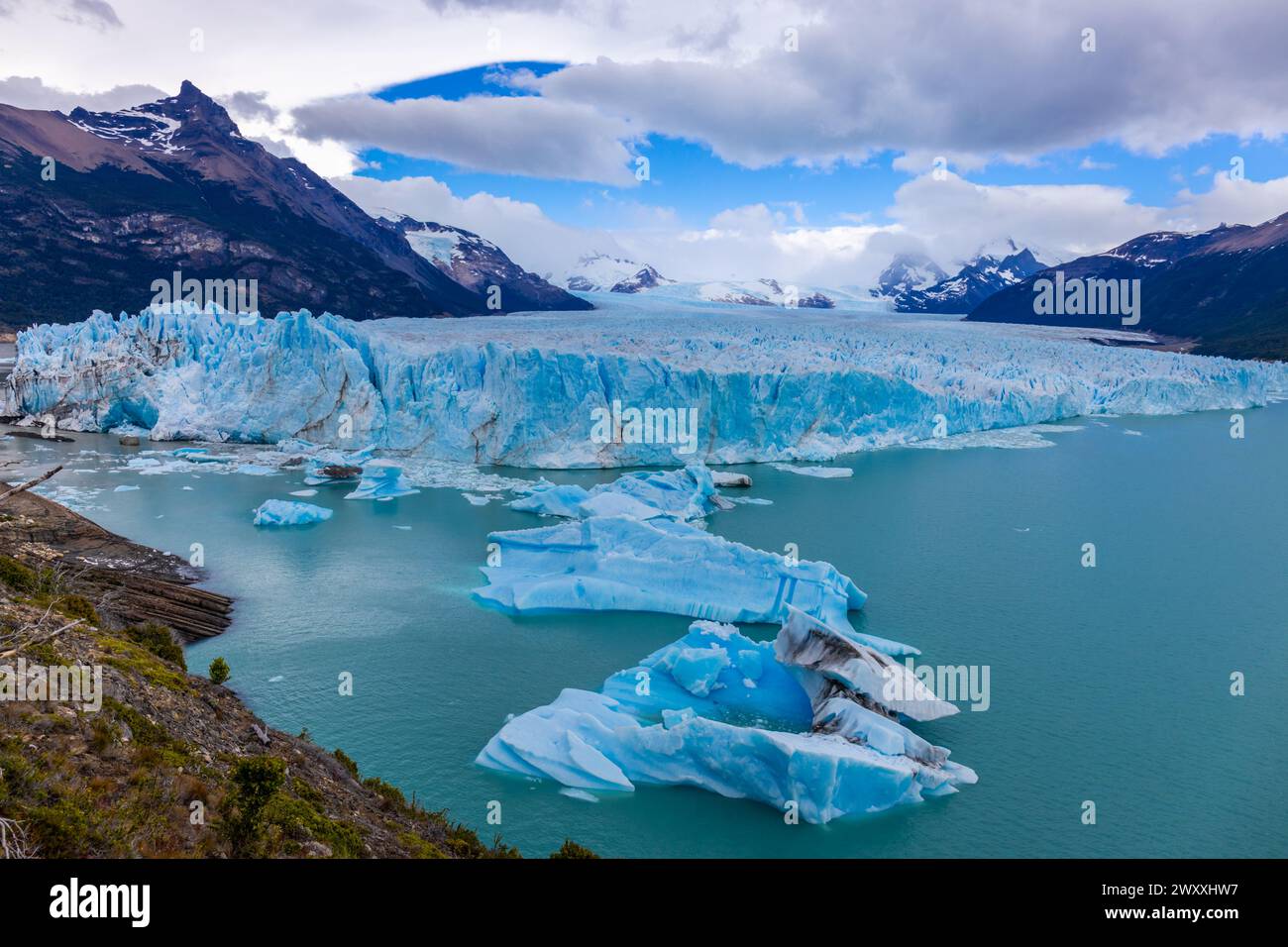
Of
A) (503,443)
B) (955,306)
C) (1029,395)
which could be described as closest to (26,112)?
(503,443)

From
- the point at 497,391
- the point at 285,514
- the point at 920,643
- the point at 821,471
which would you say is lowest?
the point at 920,643

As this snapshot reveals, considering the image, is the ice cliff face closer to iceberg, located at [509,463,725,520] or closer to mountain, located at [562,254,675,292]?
iceberg, located at [509,463,725,520]

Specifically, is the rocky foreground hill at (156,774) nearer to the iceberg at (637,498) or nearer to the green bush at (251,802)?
the green bush at (251,802)

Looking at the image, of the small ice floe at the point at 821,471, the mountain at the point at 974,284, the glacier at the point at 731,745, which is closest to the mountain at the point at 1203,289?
the mountain at the point at 974,284

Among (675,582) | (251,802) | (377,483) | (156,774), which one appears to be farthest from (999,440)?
(156,774)

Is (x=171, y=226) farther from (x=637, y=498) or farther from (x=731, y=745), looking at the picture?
(x=731, y=745)
